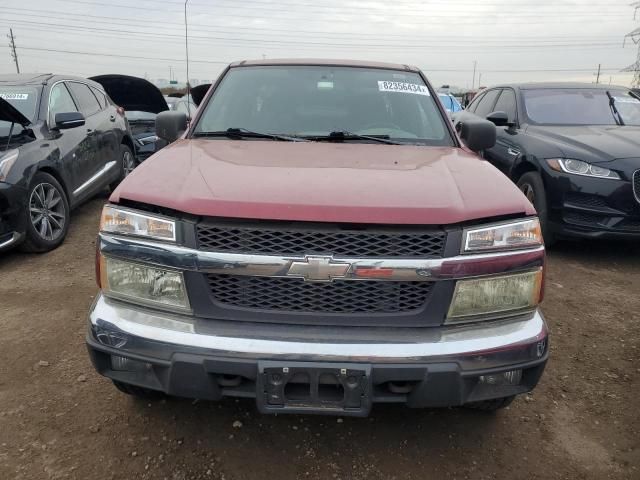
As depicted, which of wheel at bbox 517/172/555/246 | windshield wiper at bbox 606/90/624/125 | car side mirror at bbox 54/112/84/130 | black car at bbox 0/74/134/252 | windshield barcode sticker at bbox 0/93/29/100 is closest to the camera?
black car at bbox 0/74/134/252

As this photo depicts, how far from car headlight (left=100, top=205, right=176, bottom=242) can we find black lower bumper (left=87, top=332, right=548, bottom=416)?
1.51 ft

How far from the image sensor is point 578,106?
5875 millimetres

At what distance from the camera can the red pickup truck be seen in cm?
188

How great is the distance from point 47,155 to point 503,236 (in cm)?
452

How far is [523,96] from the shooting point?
6117mm

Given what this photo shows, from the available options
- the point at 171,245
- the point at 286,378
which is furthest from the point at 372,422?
the point at 171,245

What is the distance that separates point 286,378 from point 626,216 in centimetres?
397

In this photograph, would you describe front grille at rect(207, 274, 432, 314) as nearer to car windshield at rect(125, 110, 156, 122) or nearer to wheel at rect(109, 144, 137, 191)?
wheel at rect(109, 144, 137, 191)

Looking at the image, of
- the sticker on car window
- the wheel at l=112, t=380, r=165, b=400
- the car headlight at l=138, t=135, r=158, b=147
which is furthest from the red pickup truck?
the car headlight at l=138, t=135, r=158, b=147

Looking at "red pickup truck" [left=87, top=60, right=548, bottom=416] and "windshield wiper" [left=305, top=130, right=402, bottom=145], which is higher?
"windshield wiper" [left=305, top=130, right=402, bottom=145]

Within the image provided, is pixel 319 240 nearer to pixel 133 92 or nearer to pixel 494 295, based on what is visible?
pixel 494 295

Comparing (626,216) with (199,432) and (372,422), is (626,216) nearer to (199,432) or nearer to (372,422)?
(372,422)

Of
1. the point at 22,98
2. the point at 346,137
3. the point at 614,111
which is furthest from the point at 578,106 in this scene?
the point at 22,98

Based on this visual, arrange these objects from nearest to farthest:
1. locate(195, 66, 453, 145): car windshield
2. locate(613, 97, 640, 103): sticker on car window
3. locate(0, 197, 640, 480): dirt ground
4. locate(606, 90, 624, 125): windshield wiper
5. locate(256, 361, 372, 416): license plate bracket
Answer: locate(256, 361, 372, 416): license plate bracket < locate(0, 197, 640, 480): dirt ground < locate(195, 66, 453, 145): car windshield < locate(606, 90, 624, 125): windshield wiper < locate(613, 97, 640, 103): sticker on car window
